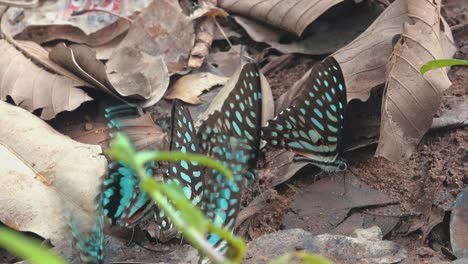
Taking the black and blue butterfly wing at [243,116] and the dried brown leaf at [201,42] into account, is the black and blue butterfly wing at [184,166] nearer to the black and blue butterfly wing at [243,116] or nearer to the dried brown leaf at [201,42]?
the black and blue butterfly wing at [243,116]

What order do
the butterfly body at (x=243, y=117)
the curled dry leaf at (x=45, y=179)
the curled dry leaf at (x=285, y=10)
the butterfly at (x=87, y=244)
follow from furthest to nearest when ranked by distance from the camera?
the curled dry leaf at (x=285, y=10), the butterfly body at (x=243, y=117), the curled dry leaf at (x=45, y=179), the butterfly at (x=87, y=244)

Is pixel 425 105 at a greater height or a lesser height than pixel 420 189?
greater

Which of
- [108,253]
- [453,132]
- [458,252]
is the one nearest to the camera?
[458,252]

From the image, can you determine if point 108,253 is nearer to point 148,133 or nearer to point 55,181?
point 55,181

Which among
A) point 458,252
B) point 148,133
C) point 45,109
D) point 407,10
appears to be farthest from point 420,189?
point 45,109

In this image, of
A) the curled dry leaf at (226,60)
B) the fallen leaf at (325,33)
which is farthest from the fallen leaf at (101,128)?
the fallen leaf at (325,33)

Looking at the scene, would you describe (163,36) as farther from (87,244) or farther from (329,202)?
(87,244)
